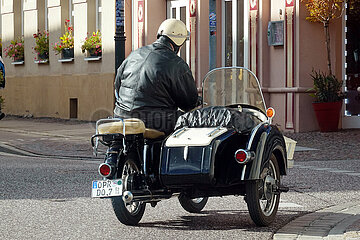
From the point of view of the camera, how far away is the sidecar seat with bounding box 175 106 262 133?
7672 millimetres

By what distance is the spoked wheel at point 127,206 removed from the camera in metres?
7.51

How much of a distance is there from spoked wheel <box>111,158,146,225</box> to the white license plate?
0.14 m

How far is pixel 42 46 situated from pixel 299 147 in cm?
1419

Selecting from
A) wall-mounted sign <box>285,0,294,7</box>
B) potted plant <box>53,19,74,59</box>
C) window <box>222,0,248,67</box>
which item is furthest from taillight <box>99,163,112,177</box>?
potted plant <box>53,19,74,59</box>

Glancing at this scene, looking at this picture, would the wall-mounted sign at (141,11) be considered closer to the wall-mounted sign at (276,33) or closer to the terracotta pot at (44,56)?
the terracotta pot at (44,56)

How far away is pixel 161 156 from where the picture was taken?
7.49 m

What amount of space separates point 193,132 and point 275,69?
12.9m

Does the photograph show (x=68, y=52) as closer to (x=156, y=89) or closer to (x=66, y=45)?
(x=66, y=45)

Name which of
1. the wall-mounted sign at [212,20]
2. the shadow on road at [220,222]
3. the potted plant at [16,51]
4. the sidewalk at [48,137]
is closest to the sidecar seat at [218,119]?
the shadow on road at [220,222]

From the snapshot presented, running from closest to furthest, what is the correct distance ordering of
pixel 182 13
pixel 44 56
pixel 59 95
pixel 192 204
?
pixel 192 204
pixel 182 13
pixel 59 95
pixel 44 56

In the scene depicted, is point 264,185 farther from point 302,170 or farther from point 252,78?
point 302,170

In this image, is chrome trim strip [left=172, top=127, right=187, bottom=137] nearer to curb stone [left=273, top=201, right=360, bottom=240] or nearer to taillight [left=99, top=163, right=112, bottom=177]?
taillight [left=99, top=163, right=112, bottom=177]

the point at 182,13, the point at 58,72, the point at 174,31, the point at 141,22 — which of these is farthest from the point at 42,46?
the point at 174,31

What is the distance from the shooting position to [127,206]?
784 centimetres
